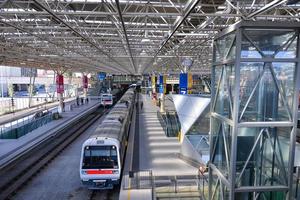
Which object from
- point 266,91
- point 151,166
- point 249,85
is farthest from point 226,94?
point 151,166

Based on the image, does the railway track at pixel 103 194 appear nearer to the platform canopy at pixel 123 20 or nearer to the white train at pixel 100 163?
the white train at pixel 100 163

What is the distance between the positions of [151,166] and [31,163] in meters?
6.70

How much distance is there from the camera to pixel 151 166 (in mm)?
13094

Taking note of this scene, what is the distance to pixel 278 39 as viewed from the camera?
580cm

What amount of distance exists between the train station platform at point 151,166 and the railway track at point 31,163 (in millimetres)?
Result: 4587

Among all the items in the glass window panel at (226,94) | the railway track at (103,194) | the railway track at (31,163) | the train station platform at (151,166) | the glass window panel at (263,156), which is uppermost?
the glass window panel at (226,94)

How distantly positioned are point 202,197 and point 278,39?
618 centimetres

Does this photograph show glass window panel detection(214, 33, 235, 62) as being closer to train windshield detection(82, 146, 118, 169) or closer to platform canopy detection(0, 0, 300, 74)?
platform canopy detection(0, 0, 300, 74)

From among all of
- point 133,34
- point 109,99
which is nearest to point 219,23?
point 133,34

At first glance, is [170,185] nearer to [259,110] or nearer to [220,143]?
[220,143]

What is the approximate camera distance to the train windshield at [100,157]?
10.6 m

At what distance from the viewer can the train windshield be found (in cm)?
1063

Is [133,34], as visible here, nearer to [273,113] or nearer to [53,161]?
[53,161]

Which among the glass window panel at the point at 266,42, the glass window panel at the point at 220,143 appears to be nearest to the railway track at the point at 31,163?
the glass window panel at the point at 220,143
